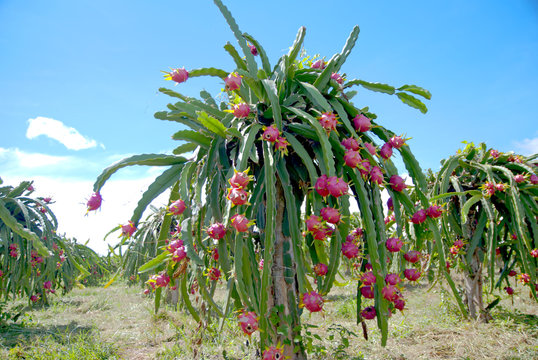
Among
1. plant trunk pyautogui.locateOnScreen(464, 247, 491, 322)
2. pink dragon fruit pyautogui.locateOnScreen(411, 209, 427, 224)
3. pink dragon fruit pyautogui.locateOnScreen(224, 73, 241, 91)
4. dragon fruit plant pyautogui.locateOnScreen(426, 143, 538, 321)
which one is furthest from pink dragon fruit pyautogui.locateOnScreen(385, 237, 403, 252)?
plant trunk pyautogui.locateOnScreen(464, 247, 491, 322)

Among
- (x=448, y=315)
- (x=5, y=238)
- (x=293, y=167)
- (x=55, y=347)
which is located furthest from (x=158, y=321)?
(x=293, y=167)

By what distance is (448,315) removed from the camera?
4.96 meters

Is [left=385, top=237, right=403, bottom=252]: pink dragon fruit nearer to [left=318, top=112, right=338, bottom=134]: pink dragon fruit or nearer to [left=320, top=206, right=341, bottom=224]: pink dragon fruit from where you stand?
[left=320, top=206, right=341, bottom=224]: pink dragon fruit

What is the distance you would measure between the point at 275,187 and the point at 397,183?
0.65 metres

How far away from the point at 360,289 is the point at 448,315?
13.6 ft

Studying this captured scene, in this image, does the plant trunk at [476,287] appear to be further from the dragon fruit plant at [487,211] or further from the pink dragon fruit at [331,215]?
the pink dragon fruit at [331,215]

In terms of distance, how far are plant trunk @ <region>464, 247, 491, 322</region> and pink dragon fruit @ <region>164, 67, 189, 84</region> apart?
159 inches

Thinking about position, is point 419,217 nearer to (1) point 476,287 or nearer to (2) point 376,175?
(2) point 376,175

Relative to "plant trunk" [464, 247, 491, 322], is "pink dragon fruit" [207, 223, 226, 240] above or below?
above

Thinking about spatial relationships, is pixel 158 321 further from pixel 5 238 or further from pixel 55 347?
pixel 5 238

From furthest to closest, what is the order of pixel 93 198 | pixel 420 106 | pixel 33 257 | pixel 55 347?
pixel 33 257, pixel 55 347, pixel 420 106, pixel 93 198

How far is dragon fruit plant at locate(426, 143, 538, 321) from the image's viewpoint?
3.57 meters

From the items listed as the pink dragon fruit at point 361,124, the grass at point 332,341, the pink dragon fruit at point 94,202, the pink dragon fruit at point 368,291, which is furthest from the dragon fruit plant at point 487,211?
the pink dragon fruit at point 94,202

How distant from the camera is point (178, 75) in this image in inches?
71.8
